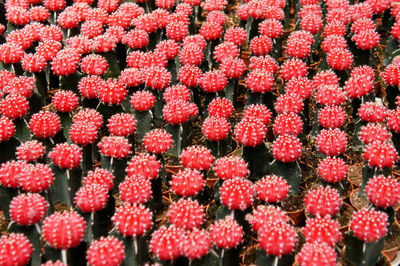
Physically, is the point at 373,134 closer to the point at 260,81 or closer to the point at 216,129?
the point at 260,81

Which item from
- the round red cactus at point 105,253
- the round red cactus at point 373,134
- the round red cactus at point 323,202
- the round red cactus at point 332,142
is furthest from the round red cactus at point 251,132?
the round red cactus at point 105,253

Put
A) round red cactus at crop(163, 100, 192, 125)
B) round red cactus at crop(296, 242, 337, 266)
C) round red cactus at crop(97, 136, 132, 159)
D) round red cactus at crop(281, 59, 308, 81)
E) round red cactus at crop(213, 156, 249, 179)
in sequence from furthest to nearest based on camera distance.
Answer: round red cactus at crop(281, 59, 308, 81) → round red cactus at crop(163, 100, 192, 125) → round red cactus at crop(97, 136, 132, 159) → round red cactus at crop(213, 156, 249, 179) → round red cactus at crop(296, 242, 337, 266)

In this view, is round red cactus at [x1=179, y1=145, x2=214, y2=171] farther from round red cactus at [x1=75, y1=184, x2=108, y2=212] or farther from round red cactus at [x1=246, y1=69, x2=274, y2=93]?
round red cactus at [x1=246, y1=69, x2=274, y2=93]

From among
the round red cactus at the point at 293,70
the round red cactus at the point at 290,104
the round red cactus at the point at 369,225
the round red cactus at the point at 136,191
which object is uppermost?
the round red cactus at the point at 293,70

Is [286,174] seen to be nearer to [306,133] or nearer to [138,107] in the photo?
[306,133]

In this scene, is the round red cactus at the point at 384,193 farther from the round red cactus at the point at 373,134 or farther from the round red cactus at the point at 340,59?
the round red cactus at the point at 340,59

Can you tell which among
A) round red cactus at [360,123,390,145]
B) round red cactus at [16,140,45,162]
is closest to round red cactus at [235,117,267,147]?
round red cactus at [360,123,390,145]
